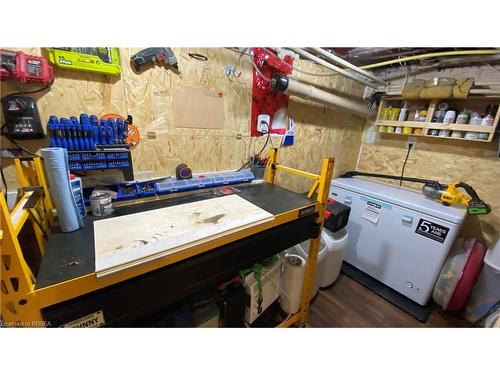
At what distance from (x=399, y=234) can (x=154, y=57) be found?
213 cm

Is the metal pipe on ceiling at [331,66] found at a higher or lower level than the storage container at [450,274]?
higher

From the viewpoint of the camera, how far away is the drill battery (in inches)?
28.6

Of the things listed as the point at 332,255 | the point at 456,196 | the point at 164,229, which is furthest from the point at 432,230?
the point at 164,229

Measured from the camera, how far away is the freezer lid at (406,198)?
56.2 inches

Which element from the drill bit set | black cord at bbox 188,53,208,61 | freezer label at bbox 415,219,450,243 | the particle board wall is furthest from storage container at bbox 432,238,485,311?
the drill bit set

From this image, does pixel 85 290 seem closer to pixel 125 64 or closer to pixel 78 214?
pixel 78 214

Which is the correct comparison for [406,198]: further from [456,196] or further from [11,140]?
[11,140]

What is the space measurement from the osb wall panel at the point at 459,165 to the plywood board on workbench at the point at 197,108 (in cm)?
198

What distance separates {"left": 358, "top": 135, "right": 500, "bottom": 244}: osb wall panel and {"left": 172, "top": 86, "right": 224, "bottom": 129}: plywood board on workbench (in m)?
1.98

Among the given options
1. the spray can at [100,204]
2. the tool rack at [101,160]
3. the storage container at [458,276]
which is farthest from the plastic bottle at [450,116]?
the spray can at [100,204]

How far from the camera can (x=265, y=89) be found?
1.47 m

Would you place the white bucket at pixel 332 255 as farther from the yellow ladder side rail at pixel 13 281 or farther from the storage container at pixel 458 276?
the yellow ladder side rail at pixel 13 281
